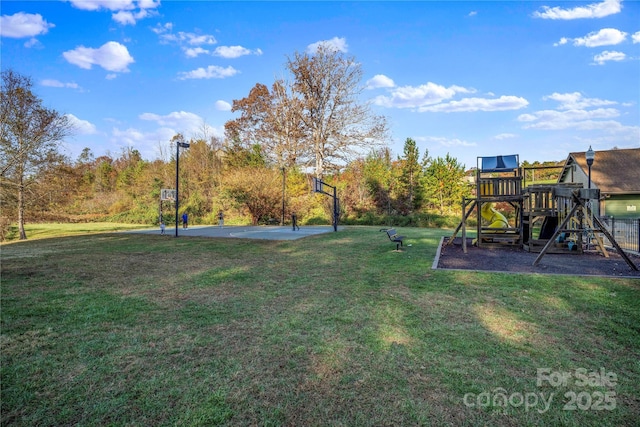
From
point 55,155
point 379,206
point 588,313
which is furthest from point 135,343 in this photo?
point 379,206

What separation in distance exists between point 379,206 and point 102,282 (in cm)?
2289

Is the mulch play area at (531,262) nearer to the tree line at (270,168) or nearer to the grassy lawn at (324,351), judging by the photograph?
the grassy lawn at (324,351)

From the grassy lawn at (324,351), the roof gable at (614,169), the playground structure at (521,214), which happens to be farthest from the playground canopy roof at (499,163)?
the roof gable at (614,169)

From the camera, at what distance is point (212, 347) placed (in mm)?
3275

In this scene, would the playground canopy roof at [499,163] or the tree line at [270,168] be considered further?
the tree line at [270,168]

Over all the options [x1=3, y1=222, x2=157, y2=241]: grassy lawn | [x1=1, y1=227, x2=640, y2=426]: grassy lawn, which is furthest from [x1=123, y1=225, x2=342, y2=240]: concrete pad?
[x1=1, y1=227, x2=640, y2=426]: grassy lawn

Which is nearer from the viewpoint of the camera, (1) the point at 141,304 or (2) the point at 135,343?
(2) the point at 135,343

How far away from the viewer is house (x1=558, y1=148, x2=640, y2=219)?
1698 centimetres

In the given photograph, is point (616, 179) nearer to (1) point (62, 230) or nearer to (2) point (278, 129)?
(2) point (278, 129)

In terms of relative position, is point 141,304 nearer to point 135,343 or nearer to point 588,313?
point 135,343

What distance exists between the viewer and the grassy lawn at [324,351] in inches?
89.4

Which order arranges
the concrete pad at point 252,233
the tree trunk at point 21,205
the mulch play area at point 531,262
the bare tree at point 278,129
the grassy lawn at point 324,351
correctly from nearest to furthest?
the grassy lawn at point 324,351 → the mulch play area at point 531,262 → the concrete pad at point 252,233 → the tree trunk at point 21,205 → the bare tree at point 278,129

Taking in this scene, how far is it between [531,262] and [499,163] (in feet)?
15.3

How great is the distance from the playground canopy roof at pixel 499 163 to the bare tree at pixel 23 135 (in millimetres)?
23694
